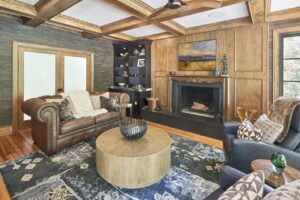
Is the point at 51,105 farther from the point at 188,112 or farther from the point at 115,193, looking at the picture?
the point at 188,112

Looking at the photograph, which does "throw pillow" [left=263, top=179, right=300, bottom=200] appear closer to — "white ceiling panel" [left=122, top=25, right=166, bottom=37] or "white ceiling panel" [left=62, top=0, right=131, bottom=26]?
"white ceiling panel" [left=62, top=0, right=131, bottom=26]

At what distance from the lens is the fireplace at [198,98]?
4.12 metres

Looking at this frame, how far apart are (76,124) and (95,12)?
2.16 metres

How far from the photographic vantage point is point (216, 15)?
11.0ft

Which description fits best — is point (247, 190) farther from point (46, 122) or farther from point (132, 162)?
point (46, 122)

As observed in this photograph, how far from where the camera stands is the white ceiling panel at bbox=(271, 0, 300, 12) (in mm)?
2762

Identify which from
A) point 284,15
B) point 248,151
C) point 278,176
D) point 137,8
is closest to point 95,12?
point 137,8

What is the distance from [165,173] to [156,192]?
28cm

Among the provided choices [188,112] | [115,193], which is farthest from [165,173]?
[188,112]

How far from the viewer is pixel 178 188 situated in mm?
1956

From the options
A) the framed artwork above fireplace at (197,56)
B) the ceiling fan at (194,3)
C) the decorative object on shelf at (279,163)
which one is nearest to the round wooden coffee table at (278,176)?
the decorative object on shelf at (279,163)

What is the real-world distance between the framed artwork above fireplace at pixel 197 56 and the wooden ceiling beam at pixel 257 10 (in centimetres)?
98

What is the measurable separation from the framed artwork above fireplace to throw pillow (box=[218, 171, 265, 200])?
359 centimetres

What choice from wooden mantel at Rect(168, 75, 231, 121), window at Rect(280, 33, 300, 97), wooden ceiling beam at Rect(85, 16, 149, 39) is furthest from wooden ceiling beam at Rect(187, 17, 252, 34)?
wooden ceiling beam at Rect(85, 16, 149, 39)
